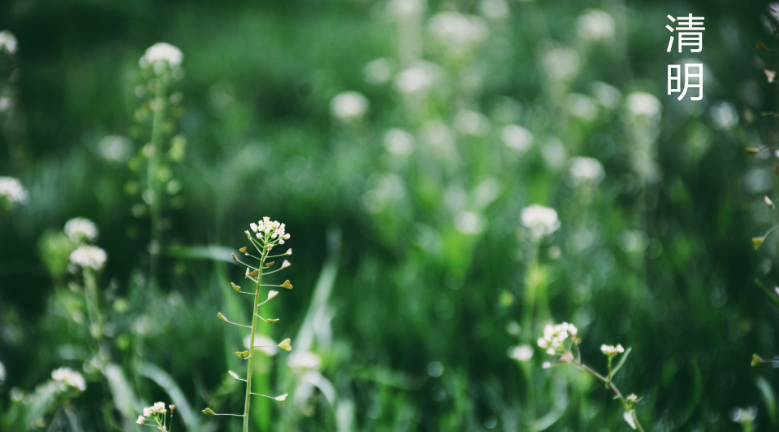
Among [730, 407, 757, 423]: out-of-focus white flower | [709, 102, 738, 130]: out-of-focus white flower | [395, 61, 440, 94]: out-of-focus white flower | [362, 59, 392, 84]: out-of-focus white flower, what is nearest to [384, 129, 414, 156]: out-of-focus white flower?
[395, 61, 440, 94]: out-of-focus white flower

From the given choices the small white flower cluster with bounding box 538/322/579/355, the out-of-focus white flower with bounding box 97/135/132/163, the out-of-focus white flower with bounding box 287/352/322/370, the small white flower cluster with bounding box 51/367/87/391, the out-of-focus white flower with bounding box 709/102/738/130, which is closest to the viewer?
the small white flower cluster with bounding box 538/322/579/355

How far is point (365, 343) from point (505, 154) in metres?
1.68

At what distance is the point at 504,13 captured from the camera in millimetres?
3955

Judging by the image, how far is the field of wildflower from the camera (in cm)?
155

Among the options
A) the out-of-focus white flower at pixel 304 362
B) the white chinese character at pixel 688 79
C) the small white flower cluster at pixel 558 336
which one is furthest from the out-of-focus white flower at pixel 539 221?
the white chinese character at pixel 688 79

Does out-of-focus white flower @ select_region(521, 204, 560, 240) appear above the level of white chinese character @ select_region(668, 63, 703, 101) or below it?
above

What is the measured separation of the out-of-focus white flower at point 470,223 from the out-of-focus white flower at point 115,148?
1.70 meters

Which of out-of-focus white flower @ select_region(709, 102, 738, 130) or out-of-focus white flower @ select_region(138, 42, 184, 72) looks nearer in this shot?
out-of-focus white flower @ select_region(138, 42, 184, 72)

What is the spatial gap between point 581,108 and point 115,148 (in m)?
2.70

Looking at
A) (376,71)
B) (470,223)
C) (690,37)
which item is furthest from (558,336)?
(690,37)

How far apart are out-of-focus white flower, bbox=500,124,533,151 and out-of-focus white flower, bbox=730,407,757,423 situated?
5.63 feet

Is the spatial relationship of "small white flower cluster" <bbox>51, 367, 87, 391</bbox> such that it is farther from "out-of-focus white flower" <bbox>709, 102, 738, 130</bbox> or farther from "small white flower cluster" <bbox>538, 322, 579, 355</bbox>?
"out-of-focus white flower" <bbox>709, 102, 738, 130</bbox>

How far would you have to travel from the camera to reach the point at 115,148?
286 centimetres

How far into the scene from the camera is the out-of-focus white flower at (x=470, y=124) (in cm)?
333
